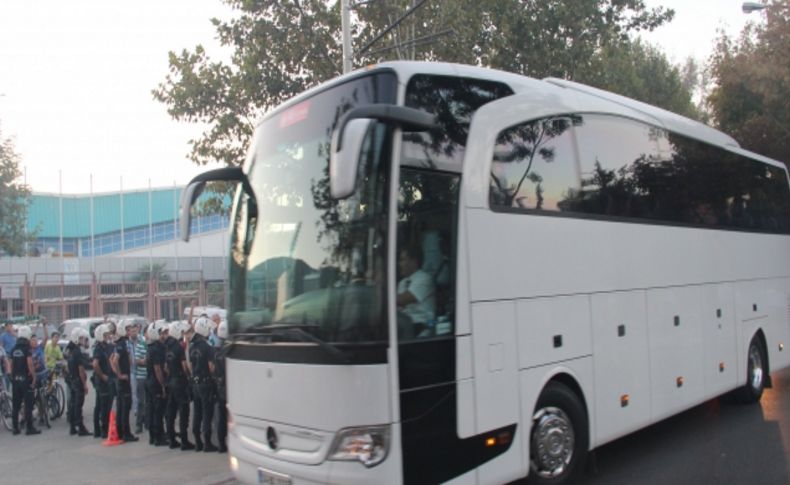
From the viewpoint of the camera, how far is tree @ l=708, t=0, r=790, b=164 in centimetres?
1883

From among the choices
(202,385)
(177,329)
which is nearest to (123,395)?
(177,329)

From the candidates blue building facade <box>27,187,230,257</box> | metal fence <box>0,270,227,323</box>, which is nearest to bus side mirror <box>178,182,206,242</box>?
metal fence <box>0,270,227,323</box>

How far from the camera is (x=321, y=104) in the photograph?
5301 mm

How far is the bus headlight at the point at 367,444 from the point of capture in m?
4.55

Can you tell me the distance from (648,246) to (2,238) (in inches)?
1438

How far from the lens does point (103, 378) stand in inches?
454

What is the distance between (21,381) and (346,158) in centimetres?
1146

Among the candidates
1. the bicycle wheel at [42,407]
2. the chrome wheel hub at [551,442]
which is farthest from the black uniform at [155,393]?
the chrome wheel hub at [551,442]

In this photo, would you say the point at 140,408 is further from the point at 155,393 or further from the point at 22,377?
the point at 22,377

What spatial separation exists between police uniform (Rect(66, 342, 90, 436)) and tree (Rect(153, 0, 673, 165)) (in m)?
5.65

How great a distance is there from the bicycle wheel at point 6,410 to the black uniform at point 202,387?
21.2ft

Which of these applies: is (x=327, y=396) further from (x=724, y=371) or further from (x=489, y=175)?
(x=724, y=371)

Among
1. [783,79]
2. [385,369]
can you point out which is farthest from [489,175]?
[783,79]

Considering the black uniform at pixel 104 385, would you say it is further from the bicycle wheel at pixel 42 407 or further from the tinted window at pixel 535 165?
the tinted window at pixel 535 165
